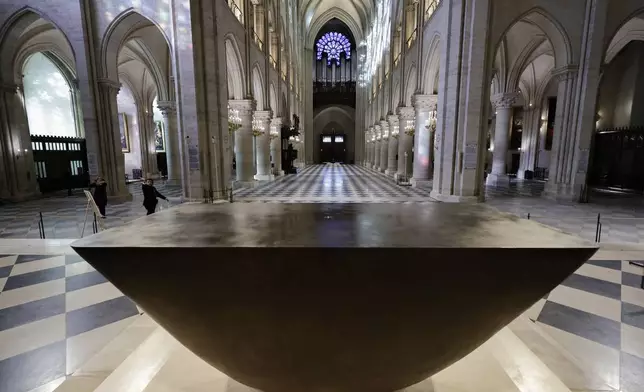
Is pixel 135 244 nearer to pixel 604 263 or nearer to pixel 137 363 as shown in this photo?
pixel 137 363

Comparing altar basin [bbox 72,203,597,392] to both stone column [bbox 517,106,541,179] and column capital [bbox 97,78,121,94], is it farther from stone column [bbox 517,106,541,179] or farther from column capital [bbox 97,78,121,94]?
stone column [bbox 517,106,541,179]

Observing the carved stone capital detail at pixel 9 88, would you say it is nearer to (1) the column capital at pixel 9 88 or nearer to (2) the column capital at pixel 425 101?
(1) the column capital at pixel 9 88

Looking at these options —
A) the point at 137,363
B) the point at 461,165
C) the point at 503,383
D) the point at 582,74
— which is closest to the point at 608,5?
the point at 582,74

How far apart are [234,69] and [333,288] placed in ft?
49.5

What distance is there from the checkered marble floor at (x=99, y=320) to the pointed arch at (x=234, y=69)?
1156 centimetres

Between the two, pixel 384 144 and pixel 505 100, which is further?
pixel 384 144

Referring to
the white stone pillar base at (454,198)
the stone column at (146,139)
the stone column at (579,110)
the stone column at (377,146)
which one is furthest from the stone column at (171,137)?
the stone column at (579,110)

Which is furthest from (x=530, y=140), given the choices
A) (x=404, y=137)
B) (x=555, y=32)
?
(x=555, y=32)

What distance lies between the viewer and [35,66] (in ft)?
54.0

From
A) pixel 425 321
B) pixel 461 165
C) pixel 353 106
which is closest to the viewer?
pixel 425 321

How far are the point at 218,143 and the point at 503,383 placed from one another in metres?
10.8

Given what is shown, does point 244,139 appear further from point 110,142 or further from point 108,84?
point 108,84

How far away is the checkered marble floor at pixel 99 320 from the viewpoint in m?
2.65

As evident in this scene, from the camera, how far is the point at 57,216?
30.3 feet
